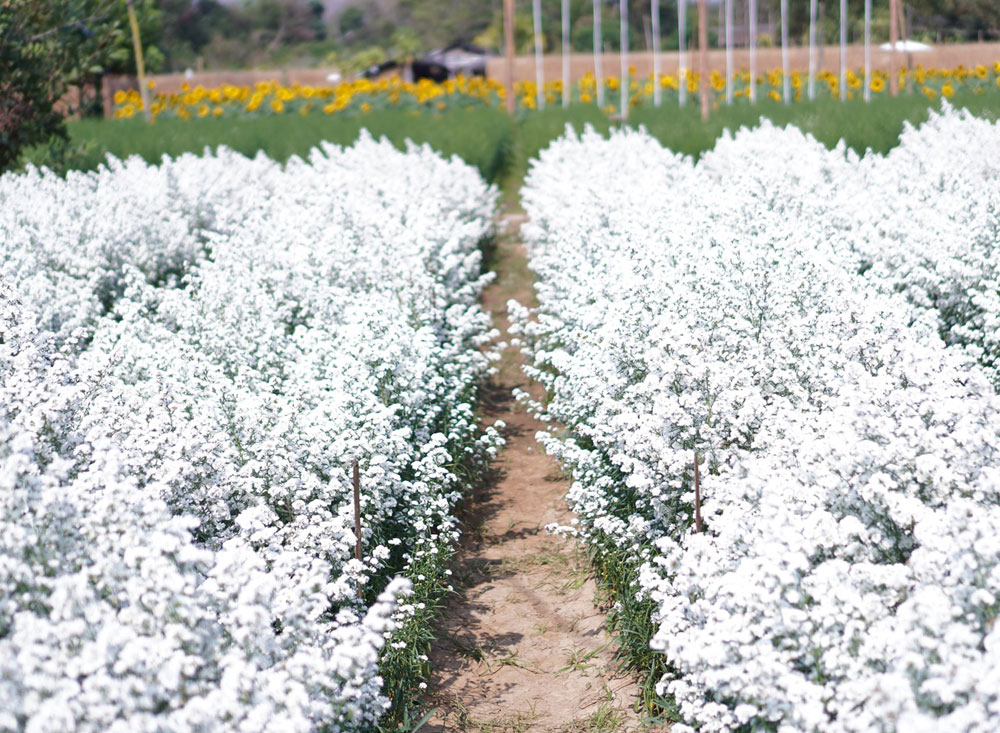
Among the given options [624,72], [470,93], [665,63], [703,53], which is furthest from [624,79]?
[665,63]

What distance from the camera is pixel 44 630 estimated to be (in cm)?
303

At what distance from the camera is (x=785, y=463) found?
15.3 ft

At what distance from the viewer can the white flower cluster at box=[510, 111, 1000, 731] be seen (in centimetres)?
339

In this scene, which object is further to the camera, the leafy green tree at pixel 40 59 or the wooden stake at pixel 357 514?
the leafy green tree at pixel 40 59

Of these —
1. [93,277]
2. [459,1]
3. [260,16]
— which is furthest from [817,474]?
[260,16]

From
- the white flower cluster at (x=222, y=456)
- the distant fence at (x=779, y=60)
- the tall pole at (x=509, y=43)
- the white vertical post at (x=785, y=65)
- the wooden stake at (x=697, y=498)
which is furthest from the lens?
the distant fence at (x=779, y=60)

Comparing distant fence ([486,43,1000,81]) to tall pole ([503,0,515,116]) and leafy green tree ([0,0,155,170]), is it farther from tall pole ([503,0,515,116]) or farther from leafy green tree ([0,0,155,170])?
leafy green tree ([0,0,155,170])

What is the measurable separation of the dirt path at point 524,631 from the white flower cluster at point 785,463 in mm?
382

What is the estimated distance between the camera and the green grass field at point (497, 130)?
588 inches

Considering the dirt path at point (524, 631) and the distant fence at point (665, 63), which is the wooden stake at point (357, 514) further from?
the distant fence at point (665, 63)

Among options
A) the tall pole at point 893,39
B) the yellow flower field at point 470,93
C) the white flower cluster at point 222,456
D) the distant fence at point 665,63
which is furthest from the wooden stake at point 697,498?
the distant fence at point 665,63

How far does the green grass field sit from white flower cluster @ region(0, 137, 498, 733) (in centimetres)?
626

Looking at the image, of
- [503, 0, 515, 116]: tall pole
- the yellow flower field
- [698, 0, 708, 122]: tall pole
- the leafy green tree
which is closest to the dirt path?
the leafy green tree

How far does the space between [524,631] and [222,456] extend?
1.88 metres
